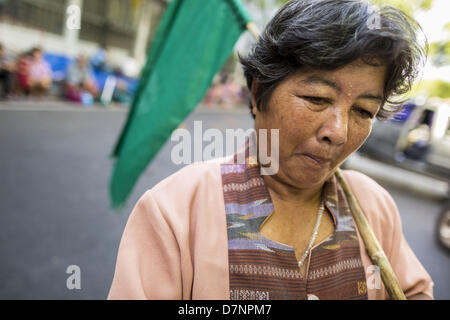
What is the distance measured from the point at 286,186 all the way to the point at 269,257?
0.87ft

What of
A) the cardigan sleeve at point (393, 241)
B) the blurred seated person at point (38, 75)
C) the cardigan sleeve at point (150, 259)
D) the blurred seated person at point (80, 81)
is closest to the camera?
the cardigan sleeve at point (150, 259)

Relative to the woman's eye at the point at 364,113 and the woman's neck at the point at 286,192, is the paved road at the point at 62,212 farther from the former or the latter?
the woman's eye at the point at 364,113

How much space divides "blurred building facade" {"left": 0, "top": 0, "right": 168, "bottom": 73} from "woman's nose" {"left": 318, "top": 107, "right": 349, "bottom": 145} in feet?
31.6

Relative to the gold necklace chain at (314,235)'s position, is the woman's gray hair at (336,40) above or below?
above

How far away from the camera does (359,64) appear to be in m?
1.10

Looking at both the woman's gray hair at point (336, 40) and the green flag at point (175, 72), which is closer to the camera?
the woman's gray hair at point (336, 40)

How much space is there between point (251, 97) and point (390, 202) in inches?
27.3

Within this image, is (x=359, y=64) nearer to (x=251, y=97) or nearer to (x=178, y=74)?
(x=251, y=97)

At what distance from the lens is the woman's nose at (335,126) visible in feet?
3.62

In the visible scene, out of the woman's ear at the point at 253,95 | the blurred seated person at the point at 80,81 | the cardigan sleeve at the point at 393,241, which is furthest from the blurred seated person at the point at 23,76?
the cardigan sleeve at the point at 393,241

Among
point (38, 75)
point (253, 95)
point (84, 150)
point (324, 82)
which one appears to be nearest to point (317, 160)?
point (324, 82)

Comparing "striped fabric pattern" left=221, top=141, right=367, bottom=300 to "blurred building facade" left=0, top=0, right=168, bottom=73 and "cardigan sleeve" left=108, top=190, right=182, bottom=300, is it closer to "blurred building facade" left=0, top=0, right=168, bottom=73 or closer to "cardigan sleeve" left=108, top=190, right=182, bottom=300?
"cardigan sleeve" left=108, top=190, right=182, bottom=300

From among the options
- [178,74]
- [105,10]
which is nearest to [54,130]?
[178,74]

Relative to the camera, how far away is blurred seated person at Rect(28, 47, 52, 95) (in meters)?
10.8
